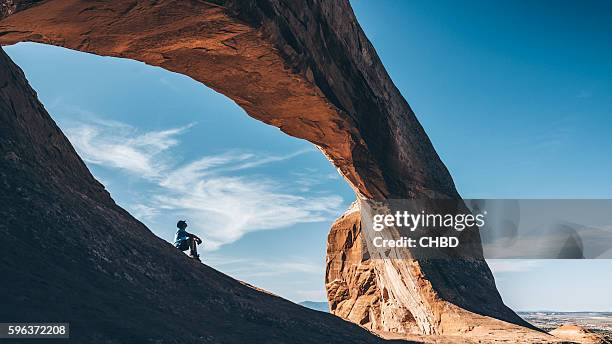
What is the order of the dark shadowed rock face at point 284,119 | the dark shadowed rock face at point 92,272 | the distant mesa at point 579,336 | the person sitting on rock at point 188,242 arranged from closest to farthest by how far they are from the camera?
1. the dark shadowed rock face at point 92,272
2. the dark shadowed rock face at point 284,119
3. the person sitting on rock at point 188,242
4. the distant mesa at point 579,336

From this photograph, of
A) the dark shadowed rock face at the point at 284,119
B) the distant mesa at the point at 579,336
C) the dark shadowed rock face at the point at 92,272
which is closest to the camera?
the dark shadowed rock face at the point at 92,272

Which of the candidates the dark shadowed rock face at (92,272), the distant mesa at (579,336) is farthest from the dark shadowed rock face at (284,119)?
the distant mesa at (579,336)

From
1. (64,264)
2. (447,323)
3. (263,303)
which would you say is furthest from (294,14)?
(447,323)

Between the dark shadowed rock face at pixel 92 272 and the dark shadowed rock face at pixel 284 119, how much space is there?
0.22ft

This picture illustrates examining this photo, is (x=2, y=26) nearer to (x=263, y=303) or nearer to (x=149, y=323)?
(x=149, y=323)

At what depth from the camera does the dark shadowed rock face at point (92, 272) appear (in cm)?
636

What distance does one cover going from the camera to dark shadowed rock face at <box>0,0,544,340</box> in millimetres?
9305

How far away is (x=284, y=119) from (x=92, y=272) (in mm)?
11756

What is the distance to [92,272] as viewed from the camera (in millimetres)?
7664

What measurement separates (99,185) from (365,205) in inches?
521

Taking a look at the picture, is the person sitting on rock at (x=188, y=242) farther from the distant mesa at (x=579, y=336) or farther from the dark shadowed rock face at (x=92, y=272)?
the distant mesa at (x=579, y=336)

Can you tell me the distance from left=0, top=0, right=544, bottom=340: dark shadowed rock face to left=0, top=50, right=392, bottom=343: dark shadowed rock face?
7cm

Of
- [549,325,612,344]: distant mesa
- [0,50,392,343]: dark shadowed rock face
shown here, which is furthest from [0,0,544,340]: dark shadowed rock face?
[549,325,612,344]: distant mesa

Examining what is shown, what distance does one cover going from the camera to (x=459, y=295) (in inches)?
746
